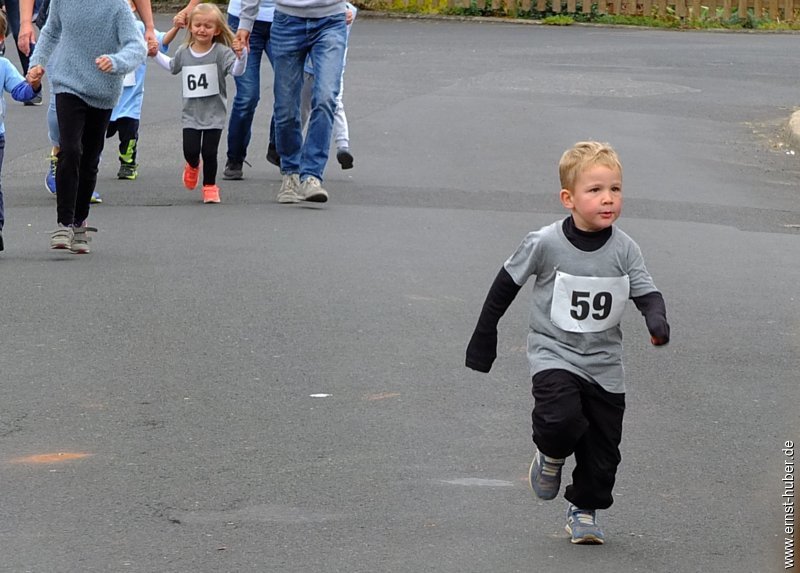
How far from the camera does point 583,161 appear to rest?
486 centimetres

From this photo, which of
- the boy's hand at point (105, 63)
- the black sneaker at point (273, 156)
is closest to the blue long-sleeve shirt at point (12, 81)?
the boy's hand at point (105, 63)

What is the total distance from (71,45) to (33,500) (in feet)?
14.4

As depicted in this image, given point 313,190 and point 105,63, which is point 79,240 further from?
point 313,190

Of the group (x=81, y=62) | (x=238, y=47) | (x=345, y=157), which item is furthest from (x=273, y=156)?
(x=81, y=62)

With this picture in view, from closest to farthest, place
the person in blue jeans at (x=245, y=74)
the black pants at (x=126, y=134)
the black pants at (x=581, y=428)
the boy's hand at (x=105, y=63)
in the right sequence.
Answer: the black pants at (x=581, y=428) → the boy's hand at (x=105, y=63) → the person in blue jeans at (x=245, y=74) → the black pants at (x=126, y=134)

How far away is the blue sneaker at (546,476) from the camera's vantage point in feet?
16.1

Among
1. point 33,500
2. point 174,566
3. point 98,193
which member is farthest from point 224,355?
point 98,193

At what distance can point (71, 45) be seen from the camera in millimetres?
9000

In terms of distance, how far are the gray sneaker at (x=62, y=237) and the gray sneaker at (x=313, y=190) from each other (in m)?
2.20

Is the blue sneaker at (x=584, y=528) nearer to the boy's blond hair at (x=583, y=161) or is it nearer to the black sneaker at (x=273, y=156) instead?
the boy's blond hair at (x=583, y=161)

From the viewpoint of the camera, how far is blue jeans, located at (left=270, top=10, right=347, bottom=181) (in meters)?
10.9

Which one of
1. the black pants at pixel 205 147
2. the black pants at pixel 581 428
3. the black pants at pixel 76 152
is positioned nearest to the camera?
the black pants at pixel 581 428

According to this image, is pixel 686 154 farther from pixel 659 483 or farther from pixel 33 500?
pixel 33 500

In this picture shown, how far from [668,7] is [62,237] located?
20798mm
